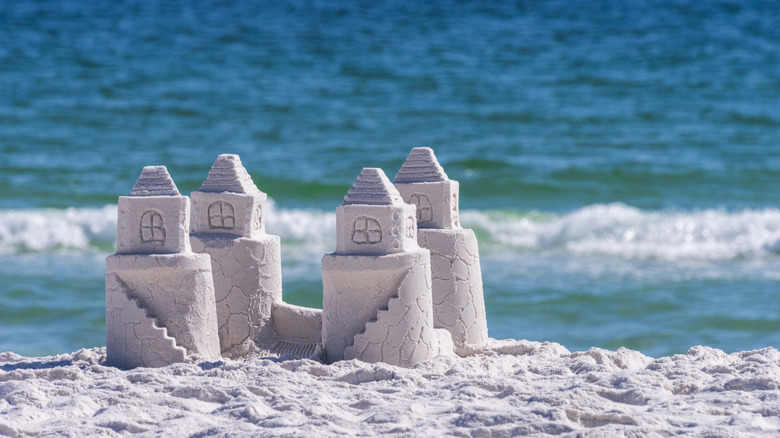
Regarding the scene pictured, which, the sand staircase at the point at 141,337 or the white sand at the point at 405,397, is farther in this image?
the sand staircase at the point at 141,337

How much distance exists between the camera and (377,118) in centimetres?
2158

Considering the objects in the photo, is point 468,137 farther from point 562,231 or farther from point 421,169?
point 421,169

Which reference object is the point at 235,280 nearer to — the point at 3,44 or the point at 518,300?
the point at 518,300

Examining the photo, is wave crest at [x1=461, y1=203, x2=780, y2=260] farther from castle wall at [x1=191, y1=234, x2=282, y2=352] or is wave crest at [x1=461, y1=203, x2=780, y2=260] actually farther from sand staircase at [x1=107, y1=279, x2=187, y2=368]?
sand staircase at [x1=107, y1=279, x2=187, y2=368]

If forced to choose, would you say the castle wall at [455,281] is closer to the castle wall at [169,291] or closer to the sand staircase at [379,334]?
the sand staircase at [379,334]

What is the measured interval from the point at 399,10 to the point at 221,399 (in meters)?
25.7

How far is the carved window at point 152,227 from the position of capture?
6842 mm

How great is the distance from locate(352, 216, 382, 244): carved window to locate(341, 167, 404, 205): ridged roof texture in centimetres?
11

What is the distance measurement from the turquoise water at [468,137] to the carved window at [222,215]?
4.57 meters

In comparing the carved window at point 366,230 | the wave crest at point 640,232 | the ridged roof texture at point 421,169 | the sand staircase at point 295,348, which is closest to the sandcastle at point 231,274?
the carved window at point 366,230

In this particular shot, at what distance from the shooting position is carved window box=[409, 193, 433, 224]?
7.52m

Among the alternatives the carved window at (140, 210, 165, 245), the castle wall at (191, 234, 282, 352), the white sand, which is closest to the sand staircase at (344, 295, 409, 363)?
the white sand

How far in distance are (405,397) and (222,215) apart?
1932mm

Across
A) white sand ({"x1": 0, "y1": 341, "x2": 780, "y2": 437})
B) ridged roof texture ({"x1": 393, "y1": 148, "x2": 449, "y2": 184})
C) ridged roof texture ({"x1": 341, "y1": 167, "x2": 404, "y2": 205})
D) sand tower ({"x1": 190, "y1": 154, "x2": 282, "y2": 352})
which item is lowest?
white sand ({"x1": 0, "y1": 341, "x2": 780, "y2": 437})
